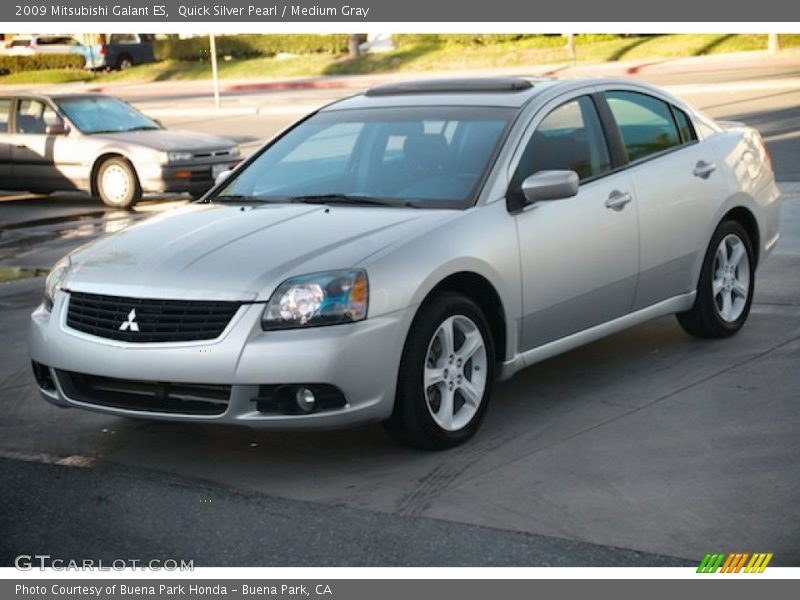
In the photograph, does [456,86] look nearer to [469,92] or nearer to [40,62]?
[469,92]

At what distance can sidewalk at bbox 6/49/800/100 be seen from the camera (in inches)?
1275

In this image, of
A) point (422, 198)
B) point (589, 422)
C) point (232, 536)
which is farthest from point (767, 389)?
point (232, 536)

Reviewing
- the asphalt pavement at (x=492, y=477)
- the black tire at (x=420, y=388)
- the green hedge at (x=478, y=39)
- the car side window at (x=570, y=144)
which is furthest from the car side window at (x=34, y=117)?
the green hedge at (x=478, y=39)

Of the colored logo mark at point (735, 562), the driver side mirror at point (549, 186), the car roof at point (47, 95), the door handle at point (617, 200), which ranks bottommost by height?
the colored logo mark at point (735, 562)

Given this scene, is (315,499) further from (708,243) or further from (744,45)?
(744,45)

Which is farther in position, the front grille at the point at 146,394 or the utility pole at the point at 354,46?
the utility pole at the point at 354,46

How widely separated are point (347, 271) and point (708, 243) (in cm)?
279

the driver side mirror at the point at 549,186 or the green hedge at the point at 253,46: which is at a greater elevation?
the driver side mirror at the point at 549,186

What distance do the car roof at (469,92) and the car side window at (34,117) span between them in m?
10.9

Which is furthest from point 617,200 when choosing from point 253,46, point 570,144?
point 253,46

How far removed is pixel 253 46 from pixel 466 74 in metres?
14.8

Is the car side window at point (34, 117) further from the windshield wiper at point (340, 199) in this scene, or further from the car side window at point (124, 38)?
the car side window at point (124, 38)

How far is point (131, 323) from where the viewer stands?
20.8 ft

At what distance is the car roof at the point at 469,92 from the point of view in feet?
24.7
